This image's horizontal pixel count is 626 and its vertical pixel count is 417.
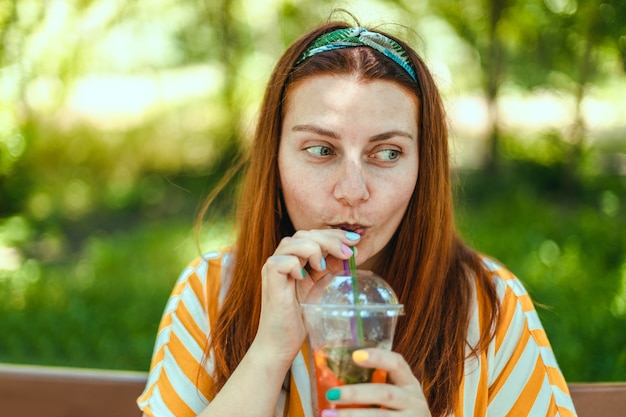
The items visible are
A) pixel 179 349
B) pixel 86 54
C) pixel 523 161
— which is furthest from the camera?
pixel 86 54

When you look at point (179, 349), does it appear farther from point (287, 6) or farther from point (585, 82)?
point (287, 6)

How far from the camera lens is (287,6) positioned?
628 centimetres

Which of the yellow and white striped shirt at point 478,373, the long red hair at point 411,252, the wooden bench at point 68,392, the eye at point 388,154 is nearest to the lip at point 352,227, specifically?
the eye at point 388,154

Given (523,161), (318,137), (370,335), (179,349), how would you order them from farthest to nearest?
(523,161) < (179,349) < (318,137) < (370,335)

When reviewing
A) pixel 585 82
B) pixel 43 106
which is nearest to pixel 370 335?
pixel 585 82

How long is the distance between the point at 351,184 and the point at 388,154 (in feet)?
0.47

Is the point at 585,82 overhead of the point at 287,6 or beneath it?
beneath

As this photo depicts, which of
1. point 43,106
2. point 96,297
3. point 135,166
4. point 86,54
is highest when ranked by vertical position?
point 86,54

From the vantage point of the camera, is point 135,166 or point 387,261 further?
point 135,166

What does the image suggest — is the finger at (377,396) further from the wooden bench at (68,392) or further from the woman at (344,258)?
the wooden bench at (68,392)

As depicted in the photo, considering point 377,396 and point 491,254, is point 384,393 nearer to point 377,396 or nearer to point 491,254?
point 377,396

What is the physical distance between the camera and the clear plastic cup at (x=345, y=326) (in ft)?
4.54

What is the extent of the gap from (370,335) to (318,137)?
0.54 metres

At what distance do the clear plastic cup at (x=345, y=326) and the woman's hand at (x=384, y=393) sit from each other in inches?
1.4
